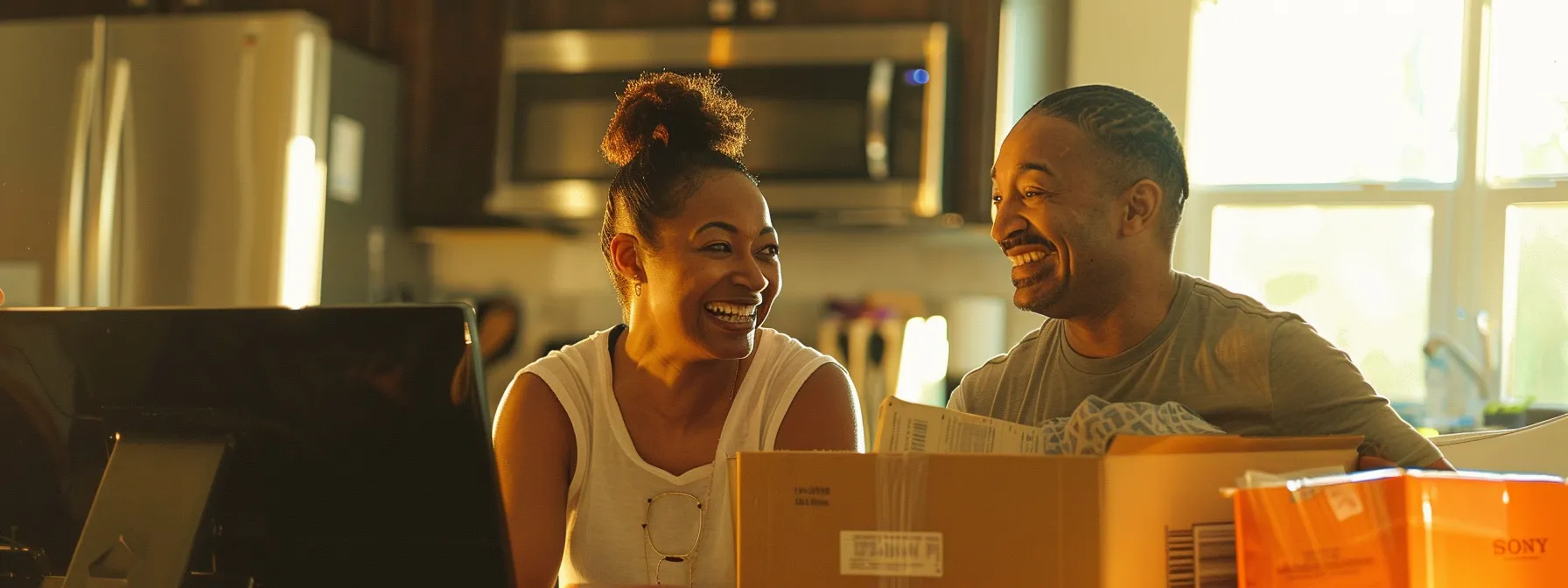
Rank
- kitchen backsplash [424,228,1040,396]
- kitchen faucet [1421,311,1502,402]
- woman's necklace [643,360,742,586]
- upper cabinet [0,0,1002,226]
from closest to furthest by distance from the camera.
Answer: woman's necklace [643,360,742,586], kitchen faucet [1421,311,1502,402], upper cabinet [0,0,1002,226], kitchen backsplash [424,228,1040,396]

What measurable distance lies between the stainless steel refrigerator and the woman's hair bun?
1488 mm

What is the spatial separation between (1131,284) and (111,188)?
247 centimetres

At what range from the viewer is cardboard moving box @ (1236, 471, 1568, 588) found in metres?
0.96

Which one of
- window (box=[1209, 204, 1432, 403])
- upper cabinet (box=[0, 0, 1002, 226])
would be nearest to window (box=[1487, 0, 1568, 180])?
window (box=[1209, 204, 1432, 403])

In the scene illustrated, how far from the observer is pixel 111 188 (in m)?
3.07

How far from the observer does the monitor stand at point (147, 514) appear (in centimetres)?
103

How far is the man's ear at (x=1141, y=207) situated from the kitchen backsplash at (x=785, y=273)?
66.5 inches

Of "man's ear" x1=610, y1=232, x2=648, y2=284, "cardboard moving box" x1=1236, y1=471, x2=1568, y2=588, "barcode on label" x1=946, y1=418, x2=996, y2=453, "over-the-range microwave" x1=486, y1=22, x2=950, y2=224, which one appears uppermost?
"over-the-range microwave" x1=486, y1=22, x2=950, y2=224

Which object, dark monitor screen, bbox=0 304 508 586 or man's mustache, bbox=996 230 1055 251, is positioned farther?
man's mustache, bbox=996 230 1055 251

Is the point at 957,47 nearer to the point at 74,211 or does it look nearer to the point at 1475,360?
the point at 1475,360

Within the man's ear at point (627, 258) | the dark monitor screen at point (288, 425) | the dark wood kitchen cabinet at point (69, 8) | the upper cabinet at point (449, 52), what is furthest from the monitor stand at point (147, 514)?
the dark wood kitchen cabinet at point (69, 8)

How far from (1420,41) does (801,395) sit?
2035 millimetres

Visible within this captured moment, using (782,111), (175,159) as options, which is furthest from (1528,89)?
(175,159)

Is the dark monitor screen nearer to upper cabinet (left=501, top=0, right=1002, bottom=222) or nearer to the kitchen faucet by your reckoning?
upper cabinet (left=501, top=0, right=1002, bottom=222)
